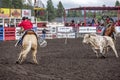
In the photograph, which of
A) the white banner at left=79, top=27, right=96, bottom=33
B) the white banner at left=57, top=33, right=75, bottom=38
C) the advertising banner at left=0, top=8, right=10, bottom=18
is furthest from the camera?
the advertising banner at left=0, top=8, right=10, bottom=18

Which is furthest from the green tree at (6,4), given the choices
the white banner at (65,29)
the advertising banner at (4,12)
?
the white banner at (65,29)

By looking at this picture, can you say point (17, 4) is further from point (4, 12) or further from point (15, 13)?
point (4, 12)

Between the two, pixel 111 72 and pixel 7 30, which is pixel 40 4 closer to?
pixel 7 30

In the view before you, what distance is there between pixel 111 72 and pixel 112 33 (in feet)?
23.3

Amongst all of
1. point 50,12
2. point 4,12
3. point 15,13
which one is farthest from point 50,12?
point 4,12

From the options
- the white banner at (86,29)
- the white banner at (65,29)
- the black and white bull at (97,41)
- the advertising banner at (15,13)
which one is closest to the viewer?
the black and white bull at (97,41)

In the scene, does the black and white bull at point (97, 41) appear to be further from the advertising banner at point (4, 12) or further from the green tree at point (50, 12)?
the green tree at point (50, 12)

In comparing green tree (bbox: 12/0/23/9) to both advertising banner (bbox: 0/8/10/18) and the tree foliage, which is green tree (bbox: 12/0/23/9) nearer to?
the tree foliage

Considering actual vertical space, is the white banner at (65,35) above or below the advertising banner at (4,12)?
Result: below

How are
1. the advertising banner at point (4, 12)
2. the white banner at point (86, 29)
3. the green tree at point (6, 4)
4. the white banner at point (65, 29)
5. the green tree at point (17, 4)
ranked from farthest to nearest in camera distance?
the green tree at point (17, 4) < the green tree at point (6, 4) < the advertising banner at point (4, 12) < the white banner at point (86, 29) < the white banner at point (65, 29)

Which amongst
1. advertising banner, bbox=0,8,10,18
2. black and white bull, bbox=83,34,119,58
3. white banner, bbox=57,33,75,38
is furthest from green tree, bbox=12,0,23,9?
black and white bull, bbox=83,34,119,58

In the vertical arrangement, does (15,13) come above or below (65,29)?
above

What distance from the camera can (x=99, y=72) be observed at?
35.6 ft

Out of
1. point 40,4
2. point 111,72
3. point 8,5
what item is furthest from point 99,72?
point 8,5
